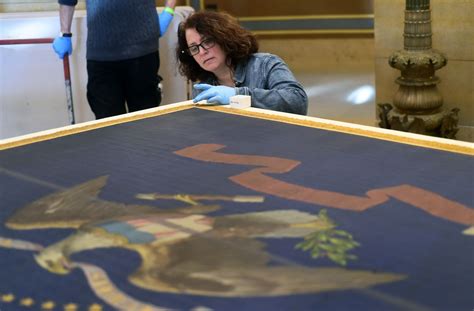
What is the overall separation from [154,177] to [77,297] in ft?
1.69

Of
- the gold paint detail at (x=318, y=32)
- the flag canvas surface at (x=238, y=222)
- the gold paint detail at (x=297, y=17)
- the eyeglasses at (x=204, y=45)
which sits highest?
the eyeglasses at (x=204, y=45)

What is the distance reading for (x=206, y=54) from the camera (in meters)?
2.33

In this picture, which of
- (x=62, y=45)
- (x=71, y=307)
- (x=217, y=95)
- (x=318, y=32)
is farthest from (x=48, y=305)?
(x=318, y=32)

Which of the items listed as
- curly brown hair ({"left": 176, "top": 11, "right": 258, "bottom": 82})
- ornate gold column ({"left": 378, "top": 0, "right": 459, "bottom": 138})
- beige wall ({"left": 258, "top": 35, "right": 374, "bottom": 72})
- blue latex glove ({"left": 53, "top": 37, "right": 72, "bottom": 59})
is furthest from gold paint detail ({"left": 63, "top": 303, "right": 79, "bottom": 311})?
beige wall ({"left": 258, "top": 35, "right": 374, "bottom": 72})

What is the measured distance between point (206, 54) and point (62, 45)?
1.34m

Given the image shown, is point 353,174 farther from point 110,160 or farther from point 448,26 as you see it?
point 448,26

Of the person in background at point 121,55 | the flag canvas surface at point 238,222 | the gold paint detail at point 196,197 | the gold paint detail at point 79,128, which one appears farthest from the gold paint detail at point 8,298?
the person in background at point 121,55

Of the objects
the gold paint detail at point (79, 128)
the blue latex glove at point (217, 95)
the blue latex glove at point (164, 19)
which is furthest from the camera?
the blue latex glove at point (164, 19)

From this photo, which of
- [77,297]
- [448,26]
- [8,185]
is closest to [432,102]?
[448,26]

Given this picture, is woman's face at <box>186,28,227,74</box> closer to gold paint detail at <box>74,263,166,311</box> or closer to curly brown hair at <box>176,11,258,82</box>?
curly brown hair at <box>176,11,258,82</box>

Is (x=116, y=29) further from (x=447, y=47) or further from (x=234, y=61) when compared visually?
(x=447, y=47)

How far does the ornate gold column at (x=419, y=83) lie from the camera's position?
12.3 ft

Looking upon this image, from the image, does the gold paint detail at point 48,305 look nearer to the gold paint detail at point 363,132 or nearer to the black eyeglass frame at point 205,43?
the gold paint detail at point 363,132

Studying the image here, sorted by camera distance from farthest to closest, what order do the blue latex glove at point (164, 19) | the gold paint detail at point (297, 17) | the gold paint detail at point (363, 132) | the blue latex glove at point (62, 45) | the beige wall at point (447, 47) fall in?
the gold paint detail at point (297, 17) < the beige wall at point (447, 47) < the blue latex glove at point (62, 45) < the blue latex glove at point (164, 19) < the gold paint detail at point (363, 132)
